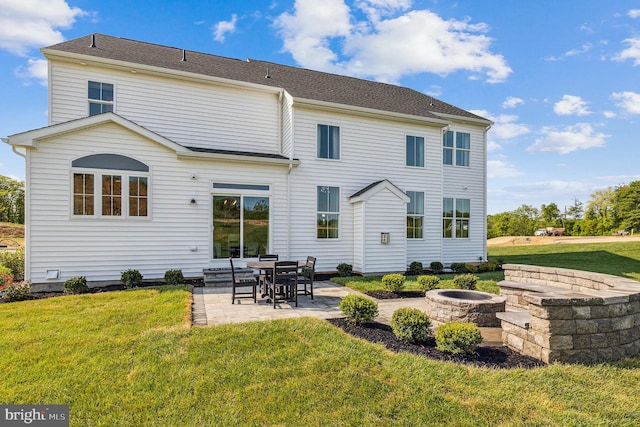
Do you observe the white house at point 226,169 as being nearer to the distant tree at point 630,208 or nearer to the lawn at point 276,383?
the lawn at point 276,383

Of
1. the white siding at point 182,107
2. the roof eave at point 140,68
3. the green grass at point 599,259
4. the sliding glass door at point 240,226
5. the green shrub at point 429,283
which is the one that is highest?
the roof eave at point 140,68

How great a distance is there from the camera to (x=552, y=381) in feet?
11.6

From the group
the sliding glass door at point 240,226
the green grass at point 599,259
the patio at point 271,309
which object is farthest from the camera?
the green grass at point 599,259

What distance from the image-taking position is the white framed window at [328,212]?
1162 centimetres

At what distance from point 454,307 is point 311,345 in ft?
9.66

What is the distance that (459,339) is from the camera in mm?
4215

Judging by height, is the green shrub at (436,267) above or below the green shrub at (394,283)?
below

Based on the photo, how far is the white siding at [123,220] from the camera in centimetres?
839

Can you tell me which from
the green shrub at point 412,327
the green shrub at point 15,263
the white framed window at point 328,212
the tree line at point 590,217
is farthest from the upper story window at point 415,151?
the tree line at point 590,217

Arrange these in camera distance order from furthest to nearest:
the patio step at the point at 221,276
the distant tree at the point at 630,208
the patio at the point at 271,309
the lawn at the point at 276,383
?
the distant tree at the point at 630,208, the patio step at the point at 221,276, the patio at the point at 271,309, the lawn at the point at 276,383

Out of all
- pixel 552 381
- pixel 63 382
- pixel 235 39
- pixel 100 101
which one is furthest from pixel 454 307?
pixel 235 39

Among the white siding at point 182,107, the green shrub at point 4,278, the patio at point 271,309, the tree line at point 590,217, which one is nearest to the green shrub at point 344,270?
the patio at point 271,309

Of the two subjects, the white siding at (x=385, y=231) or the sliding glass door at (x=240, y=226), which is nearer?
the sliding glass door at (x=240, y=226)

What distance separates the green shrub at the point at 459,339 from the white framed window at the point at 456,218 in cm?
1054
